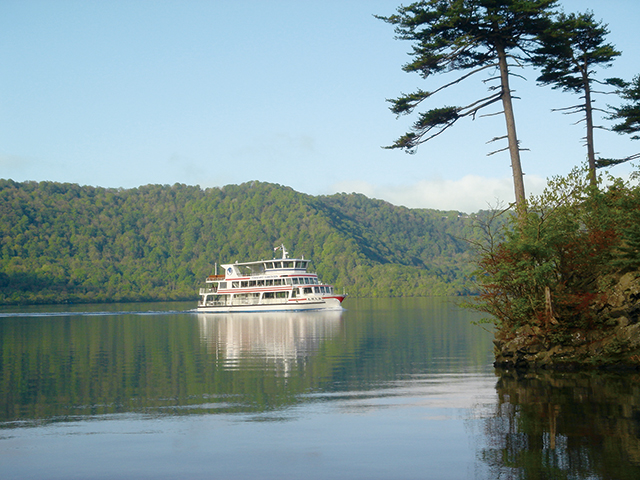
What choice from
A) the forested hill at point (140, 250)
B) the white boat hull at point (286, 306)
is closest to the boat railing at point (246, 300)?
the white boat hull at point (286, 306)

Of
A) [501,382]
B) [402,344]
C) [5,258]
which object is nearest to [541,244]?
[501,382]

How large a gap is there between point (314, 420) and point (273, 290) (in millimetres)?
59237

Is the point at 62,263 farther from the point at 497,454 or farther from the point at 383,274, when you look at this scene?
the point at 497,454

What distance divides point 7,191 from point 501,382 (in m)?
171

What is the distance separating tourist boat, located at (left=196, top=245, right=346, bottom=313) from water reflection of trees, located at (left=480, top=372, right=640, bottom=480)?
53106 millimetres

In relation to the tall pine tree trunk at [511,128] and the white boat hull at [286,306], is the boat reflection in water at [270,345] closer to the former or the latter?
the tall pine tree trunk at [511,128]

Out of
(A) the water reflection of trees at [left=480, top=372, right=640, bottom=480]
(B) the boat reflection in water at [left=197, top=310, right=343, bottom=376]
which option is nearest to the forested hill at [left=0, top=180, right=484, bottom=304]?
(B) the boat reflection in water at [left=197, top=310, right=343, bottom=376]

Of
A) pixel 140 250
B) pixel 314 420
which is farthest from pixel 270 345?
pixel 140 250

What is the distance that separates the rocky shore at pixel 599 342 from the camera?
56.5 ft

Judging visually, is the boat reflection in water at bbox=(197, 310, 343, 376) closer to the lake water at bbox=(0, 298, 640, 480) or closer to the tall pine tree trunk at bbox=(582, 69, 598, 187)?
the lake water at bbox=(0, 298, 640, 480)

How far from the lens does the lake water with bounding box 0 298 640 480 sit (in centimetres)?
914

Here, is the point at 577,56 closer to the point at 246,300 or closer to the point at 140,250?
the point at 246,300

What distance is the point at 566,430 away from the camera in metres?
10.8

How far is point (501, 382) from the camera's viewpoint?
1698cm
